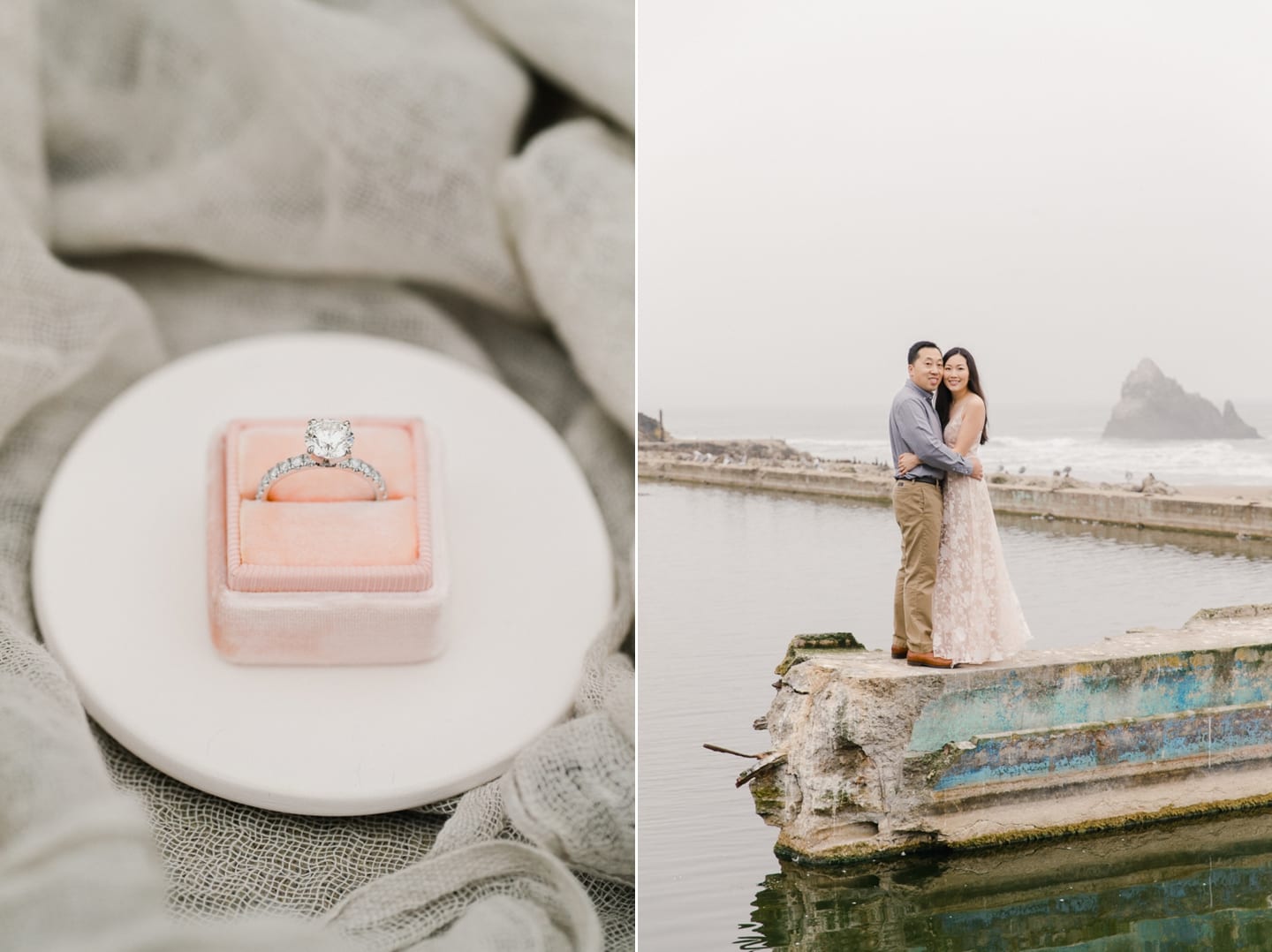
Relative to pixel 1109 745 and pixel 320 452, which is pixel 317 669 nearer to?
pixel 320 452

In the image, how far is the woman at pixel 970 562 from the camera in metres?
1.03

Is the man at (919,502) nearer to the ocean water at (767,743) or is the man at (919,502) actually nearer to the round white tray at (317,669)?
the ocean water at (767,743)

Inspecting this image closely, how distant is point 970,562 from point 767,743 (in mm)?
236

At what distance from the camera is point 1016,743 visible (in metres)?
1.02

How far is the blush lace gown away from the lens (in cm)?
103

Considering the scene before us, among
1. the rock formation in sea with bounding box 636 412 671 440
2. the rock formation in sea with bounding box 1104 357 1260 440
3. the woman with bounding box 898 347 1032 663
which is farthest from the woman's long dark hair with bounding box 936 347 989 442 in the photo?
the rock formation in sea with bounding box 636 412 671 440

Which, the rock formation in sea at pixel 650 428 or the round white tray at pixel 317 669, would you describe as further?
the rock formation in sea at pixel 650 428

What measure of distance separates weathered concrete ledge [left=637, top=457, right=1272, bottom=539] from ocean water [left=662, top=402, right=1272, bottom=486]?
2cm

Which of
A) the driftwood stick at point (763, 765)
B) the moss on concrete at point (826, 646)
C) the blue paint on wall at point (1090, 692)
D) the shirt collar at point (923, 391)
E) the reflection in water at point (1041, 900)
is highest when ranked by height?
the shirt collar at point (923, 391)

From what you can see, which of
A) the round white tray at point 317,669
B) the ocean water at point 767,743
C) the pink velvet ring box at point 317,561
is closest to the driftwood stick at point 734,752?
the ocean water at point 767,743

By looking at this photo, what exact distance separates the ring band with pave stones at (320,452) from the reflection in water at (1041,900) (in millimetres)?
512

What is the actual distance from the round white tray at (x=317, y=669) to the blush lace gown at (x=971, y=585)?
312 mm

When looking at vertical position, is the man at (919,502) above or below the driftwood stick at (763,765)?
above

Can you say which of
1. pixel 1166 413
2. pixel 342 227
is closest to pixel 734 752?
pixel 1166 413
